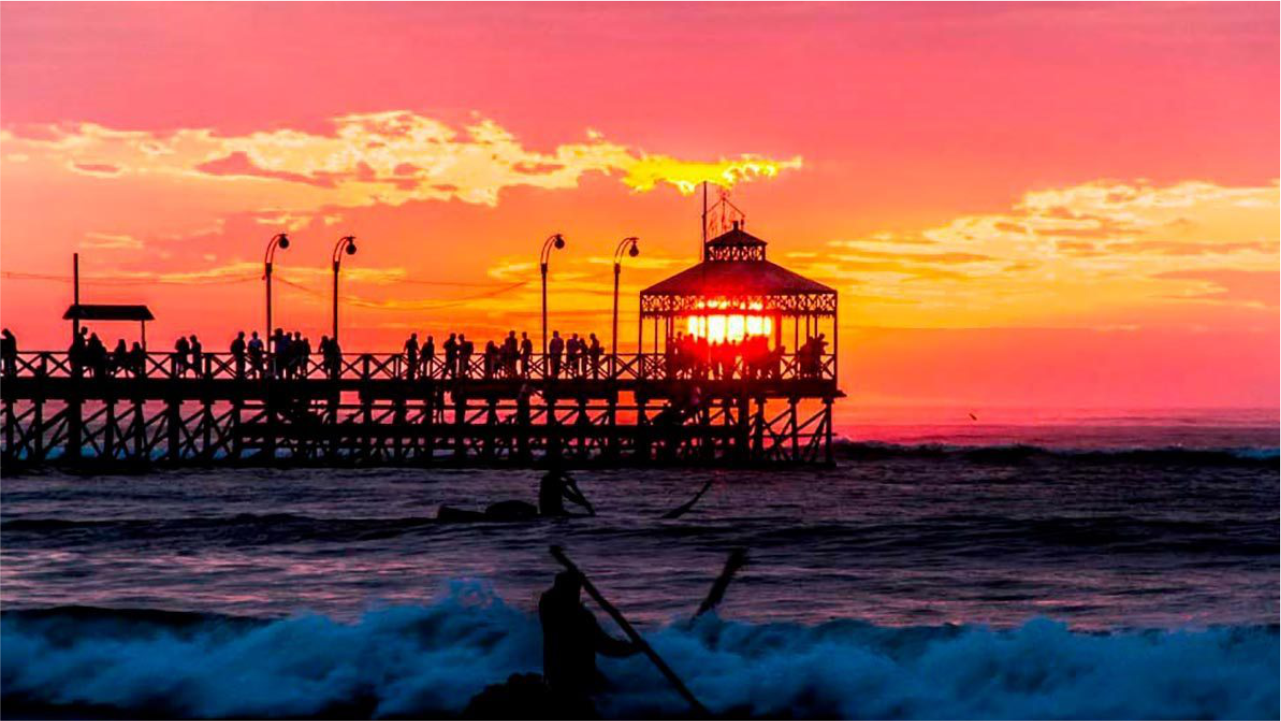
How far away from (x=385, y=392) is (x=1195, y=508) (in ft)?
79.8

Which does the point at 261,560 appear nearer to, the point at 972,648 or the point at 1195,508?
the point at 972,648

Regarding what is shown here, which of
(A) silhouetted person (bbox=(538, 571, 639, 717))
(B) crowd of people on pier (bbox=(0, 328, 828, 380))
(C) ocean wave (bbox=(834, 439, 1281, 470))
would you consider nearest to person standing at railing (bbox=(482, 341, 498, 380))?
(B) crowd of people on pier (bbox=(0, 328, 828, 380))

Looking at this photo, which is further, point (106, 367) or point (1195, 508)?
point (106, 367)

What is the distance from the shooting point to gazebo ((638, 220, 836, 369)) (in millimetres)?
60281

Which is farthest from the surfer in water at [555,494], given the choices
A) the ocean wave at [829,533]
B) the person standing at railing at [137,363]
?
the person standing at railing at [137,363]

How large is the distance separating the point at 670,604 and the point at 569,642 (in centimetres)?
729

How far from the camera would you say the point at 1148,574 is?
26344 millimetres

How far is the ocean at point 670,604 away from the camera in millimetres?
17484

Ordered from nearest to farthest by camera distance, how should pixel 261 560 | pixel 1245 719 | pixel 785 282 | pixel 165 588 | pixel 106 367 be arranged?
pixel 1245 719, pixel 165 588, pixel 261 560, pixel 106 367, pixel 785 282

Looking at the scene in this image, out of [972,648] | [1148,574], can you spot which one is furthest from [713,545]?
[972,648]

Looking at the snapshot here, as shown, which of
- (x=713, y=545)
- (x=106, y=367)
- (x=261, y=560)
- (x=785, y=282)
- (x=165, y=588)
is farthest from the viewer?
(x=785, y=282)

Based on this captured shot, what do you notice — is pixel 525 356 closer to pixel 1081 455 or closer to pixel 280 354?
pixel 280 354

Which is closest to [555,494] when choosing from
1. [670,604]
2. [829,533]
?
[829,533]

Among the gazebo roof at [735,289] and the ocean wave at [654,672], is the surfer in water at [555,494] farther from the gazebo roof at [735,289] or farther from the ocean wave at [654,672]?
the gazebo roof at [735,289]
